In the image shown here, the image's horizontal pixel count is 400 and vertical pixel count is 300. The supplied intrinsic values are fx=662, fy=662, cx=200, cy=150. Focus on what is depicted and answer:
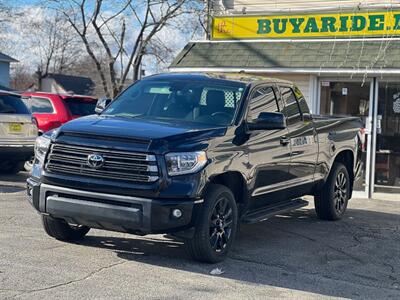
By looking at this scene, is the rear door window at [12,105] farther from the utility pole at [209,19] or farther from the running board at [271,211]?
the running board at [271,211]

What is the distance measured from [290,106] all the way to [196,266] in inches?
114

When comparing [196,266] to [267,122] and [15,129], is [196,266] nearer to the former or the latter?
[267,122]

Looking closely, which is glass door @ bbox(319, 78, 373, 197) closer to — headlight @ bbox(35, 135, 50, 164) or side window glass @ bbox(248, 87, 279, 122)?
side window glass @ bbox(248, 87, 279, 122)

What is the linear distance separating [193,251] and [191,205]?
555 mm

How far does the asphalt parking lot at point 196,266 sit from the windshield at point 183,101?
144 centimetres

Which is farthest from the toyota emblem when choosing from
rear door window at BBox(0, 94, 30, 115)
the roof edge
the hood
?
the roof edge

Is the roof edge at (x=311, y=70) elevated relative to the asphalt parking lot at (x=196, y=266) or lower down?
elevated

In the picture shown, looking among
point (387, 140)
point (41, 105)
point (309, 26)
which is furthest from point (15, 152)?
point (387, 140)

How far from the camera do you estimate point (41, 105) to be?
1407cm

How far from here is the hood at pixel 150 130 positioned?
20.2 feet

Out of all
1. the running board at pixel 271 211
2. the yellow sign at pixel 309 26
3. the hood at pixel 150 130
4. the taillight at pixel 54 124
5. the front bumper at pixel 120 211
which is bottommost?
the running board at pixel 271 211

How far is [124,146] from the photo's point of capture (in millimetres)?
6133

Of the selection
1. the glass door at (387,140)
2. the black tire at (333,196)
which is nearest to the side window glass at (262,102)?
the black tire at (333,196)

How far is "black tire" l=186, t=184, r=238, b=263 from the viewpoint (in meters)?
6.30
